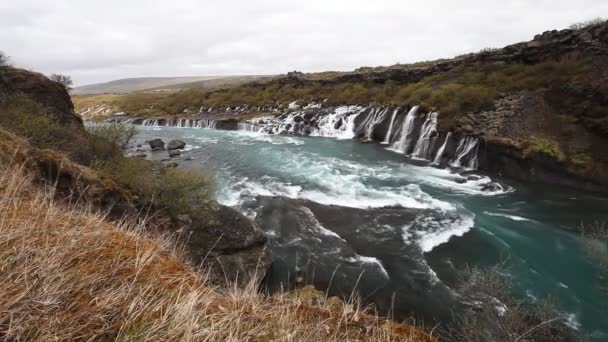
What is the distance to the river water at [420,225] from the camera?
11320 mm

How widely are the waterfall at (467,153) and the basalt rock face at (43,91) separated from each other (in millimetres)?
25655

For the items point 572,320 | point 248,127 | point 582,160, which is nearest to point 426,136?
point 582,160

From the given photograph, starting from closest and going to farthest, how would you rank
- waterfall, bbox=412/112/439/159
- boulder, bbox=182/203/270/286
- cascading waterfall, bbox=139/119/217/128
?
boulder, bbox=182/203/270/286
waterfall, bbox=412/112/439/159
cascading waterfall, bbox=139/119/217/128

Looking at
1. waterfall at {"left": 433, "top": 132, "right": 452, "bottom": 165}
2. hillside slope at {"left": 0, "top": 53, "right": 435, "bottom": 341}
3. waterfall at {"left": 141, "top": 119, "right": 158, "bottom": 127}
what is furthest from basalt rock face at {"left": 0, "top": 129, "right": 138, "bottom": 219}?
waterfall at {"left": 141, "top": 119, "right": 158, "bottom": 127}

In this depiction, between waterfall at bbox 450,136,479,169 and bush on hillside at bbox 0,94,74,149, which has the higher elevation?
bush on hillside at bbox 0,94,74,149

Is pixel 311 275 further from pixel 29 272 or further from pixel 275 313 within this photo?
pixel 29 272

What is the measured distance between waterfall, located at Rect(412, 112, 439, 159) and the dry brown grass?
2693 centimetres

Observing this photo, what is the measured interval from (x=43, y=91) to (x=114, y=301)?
986 inches

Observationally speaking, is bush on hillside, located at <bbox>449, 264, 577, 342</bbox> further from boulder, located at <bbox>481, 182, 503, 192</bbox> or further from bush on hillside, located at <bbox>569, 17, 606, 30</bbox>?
bush on hillside, located at <bbox>569, 17, 606, 30</bbox>

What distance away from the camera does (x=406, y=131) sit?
31.4 metres

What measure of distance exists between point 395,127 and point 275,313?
32.8m

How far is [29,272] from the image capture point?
185cm

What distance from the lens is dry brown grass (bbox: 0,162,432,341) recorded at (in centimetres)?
164

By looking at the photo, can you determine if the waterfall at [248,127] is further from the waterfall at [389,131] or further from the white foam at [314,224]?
the white foam at [314,224]
